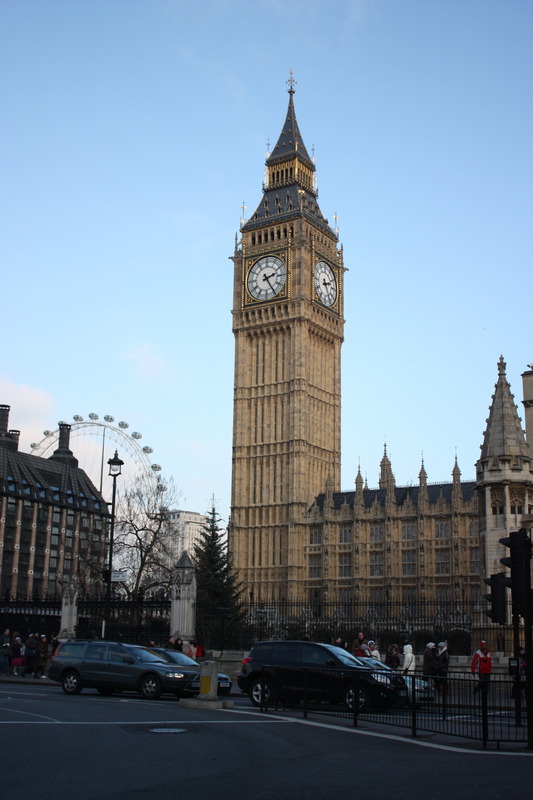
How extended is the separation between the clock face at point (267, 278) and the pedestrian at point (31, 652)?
5959cm

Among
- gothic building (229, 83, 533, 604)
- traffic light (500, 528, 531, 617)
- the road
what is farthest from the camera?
gothic building (229, 83, 533, 604)

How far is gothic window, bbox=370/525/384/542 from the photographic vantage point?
75938 mm

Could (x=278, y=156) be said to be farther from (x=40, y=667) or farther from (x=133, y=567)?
(x=40, y=667)

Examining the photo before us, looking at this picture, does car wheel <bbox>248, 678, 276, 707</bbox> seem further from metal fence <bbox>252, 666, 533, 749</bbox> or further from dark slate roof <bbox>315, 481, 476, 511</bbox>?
dark slate roof <bbox>315, 481, 476, 511</bbox>

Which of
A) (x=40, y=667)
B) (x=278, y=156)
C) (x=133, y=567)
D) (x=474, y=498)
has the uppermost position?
(x=278, y=156)

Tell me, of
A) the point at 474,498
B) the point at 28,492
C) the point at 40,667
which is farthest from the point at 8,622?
the point at 28,492

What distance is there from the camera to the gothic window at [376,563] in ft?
247

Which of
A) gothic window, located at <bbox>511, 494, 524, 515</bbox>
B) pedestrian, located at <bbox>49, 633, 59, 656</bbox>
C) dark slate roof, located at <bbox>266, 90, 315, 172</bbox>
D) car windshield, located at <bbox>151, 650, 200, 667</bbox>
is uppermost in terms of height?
dark slate roof, located at <bbox>266, 90, 315, 172</bbox>

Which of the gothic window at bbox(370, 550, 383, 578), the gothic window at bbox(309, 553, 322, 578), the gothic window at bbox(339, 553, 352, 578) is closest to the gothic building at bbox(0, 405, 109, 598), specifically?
the gothic window at bbox(309, 553, 322, 578)

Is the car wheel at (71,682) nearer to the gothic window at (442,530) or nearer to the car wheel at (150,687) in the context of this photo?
the car wheel at (150,687)

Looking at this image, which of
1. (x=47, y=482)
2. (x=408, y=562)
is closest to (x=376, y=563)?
(x=408, y=562)

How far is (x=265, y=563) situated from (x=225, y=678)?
5945 centimetres

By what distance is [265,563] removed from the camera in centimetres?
8050

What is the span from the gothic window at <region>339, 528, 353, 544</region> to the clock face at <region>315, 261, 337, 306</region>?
2299 cm
